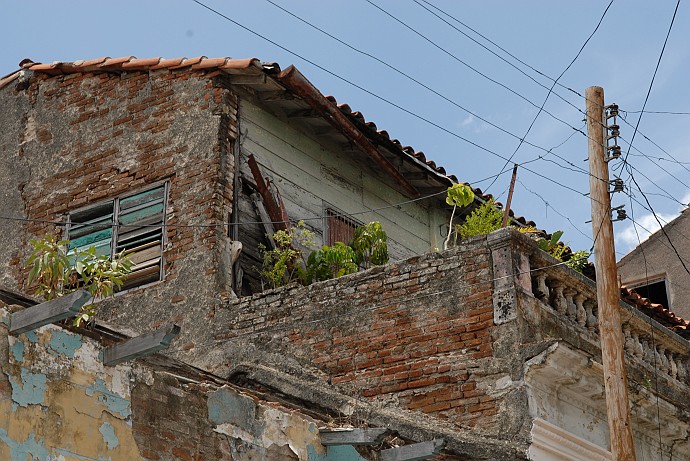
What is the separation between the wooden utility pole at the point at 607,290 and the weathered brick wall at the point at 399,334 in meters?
1.13

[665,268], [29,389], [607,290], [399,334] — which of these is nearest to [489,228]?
[399,334]

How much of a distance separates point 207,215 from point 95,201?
1765 millimetres

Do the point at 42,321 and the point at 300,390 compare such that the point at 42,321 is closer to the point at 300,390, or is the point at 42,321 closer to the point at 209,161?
the point at 300,390

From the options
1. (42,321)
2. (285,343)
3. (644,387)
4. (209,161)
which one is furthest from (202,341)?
(42,321)

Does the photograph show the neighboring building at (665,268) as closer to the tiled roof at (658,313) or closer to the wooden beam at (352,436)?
the tiled roof at (658,313)

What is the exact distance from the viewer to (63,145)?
1541 cm

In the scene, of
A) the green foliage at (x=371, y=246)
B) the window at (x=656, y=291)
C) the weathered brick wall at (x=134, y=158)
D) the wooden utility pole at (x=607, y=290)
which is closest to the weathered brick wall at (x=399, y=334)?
the weathered brick wall at (x=134, y=158)

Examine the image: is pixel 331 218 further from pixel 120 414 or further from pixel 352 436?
pixel 120 414

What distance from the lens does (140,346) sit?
320 inches

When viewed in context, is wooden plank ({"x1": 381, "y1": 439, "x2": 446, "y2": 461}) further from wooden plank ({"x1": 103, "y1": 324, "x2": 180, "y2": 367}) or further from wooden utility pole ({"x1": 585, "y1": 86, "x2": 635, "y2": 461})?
wooden plank ({"x1": 103, "y1": 324, "x2": 180, "y2": 367})

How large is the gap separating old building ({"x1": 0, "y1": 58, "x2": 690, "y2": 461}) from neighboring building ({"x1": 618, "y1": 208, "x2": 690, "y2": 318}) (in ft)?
15.2

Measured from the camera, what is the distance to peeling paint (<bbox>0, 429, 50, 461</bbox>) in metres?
7.54

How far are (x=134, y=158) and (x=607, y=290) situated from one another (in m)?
6.19

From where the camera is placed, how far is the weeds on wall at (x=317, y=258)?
44.2ft
